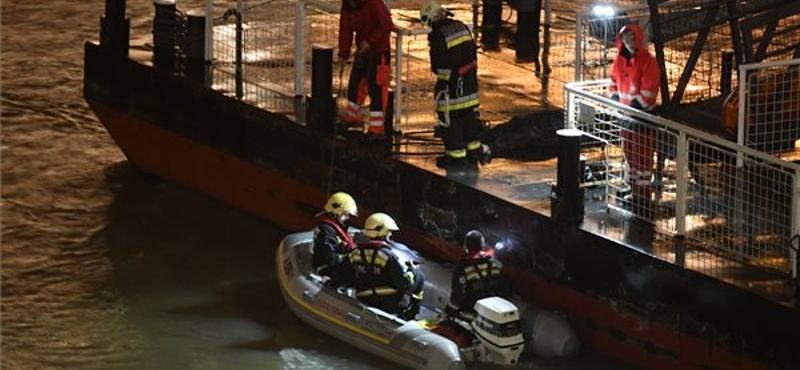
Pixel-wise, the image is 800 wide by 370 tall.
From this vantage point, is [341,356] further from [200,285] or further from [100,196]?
[100,196]

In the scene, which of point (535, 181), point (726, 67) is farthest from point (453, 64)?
point (726, 67)

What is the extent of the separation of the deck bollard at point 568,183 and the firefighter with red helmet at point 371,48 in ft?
7.74

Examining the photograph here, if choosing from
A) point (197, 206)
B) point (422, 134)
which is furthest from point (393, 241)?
point (197, 206)

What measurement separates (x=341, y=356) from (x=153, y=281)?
249 centimetres

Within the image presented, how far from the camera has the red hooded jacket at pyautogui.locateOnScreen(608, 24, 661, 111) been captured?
15.2 metres

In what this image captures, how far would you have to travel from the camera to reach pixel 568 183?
14.6 m

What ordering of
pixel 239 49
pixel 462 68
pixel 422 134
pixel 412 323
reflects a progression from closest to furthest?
1. pixel 412 323
2. pixel 462 68
3. pixel 422 134
4. pixel 239 49

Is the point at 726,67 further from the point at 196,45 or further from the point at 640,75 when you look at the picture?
the point at 196,45

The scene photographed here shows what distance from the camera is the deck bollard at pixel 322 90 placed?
16.8 metres

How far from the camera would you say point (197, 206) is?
18609 mm

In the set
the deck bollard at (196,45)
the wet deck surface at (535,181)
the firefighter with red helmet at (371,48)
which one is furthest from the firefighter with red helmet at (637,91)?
the deck bollard at (196,45)

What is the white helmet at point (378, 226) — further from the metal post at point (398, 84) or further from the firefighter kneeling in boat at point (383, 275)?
the metal post at point (398, 84)

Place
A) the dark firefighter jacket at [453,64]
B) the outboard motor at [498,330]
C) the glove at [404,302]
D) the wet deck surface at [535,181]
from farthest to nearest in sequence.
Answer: the dark firefighter jacket at [453,64] → the glove at [404,302] → the outboard motor at [498,330] → the wet deck surface at [535,181]

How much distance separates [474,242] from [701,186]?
72.1 inches
